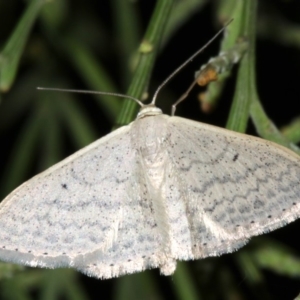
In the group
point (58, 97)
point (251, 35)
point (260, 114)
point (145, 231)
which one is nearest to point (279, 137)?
point (260, 114)

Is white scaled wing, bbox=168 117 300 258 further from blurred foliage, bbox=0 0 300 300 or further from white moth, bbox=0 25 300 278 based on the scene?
blurred foliage, bbox=0 0 300 300

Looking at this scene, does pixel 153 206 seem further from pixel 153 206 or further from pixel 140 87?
pixel 140 87

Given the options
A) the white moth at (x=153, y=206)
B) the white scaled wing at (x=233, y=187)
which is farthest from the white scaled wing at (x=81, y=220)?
the white scaled wing at (x=233, y=187)

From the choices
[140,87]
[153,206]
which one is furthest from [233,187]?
[140,87]

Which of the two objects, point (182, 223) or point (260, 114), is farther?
point (260, 114)

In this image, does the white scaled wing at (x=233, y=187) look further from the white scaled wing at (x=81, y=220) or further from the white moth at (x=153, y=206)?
the white scaled wing at (x=81, y=220)

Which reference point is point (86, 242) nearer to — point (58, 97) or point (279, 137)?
point (279, 137)

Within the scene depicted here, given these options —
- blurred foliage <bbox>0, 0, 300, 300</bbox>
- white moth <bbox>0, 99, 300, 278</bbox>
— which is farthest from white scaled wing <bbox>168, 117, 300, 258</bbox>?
blurred foliage <bbox>0, 0, 300, 300</bbox>
